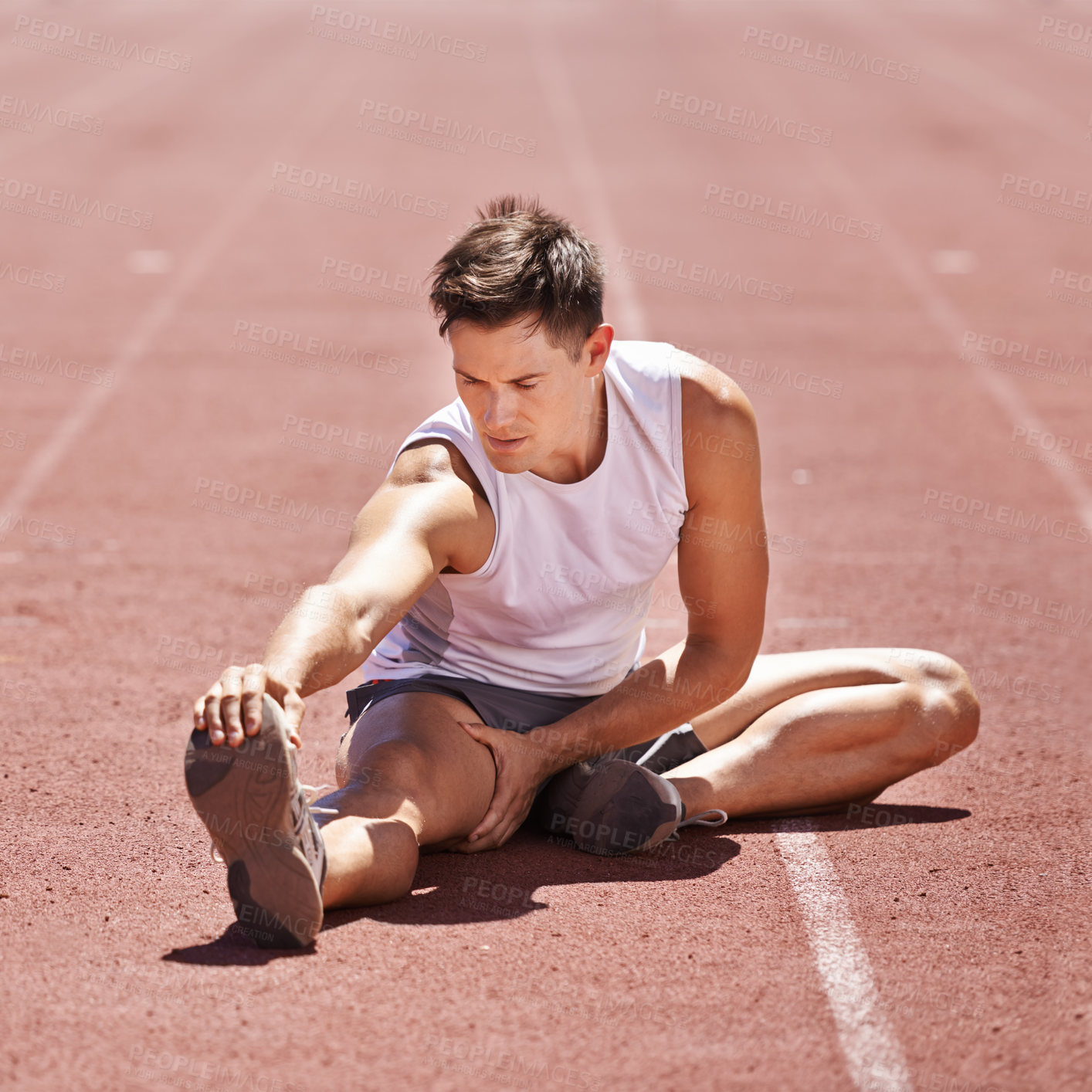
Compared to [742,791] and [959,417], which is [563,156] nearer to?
[959,417]

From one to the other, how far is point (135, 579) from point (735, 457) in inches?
161

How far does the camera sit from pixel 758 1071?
9.66 feet

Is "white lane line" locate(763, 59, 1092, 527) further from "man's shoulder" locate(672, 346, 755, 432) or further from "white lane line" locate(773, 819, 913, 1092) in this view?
"man's shoulder" locate(672, 346, 755, 432)

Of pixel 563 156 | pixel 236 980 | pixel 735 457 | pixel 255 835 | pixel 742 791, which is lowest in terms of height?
pixel 563 156

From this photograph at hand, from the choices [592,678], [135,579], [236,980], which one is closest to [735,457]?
[592,678]
